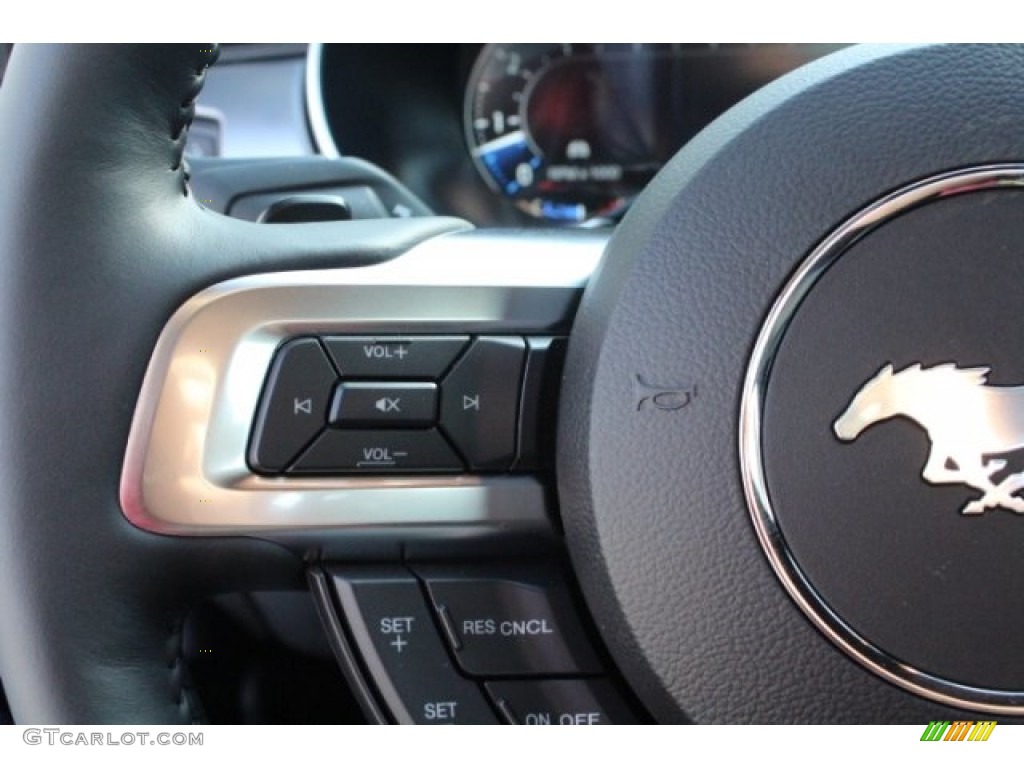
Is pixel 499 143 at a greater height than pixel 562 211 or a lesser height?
greater

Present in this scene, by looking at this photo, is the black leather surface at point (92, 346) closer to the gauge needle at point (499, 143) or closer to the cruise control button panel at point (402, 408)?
the cruise control button panel at point (402, 408)

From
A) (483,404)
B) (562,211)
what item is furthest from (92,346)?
(562,211)

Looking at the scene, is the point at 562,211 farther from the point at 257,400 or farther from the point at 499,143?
the point at 257,400

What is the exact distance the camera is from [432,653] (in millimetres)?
829

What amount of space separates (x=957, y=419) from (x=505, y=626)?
1.03 ft

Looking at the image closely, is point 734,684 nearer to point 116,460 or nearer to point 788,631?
point 788,631

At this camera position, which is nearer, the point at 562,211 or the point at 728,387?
the point at 728,387

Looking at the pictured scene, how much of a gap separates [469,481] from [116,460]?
0.73ft

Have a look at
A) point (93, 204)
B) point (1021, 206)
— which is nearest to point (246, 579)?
point (93, 204)

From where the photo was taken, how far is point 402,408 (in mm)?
815

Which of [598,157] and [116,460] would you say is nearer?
[116,460]
